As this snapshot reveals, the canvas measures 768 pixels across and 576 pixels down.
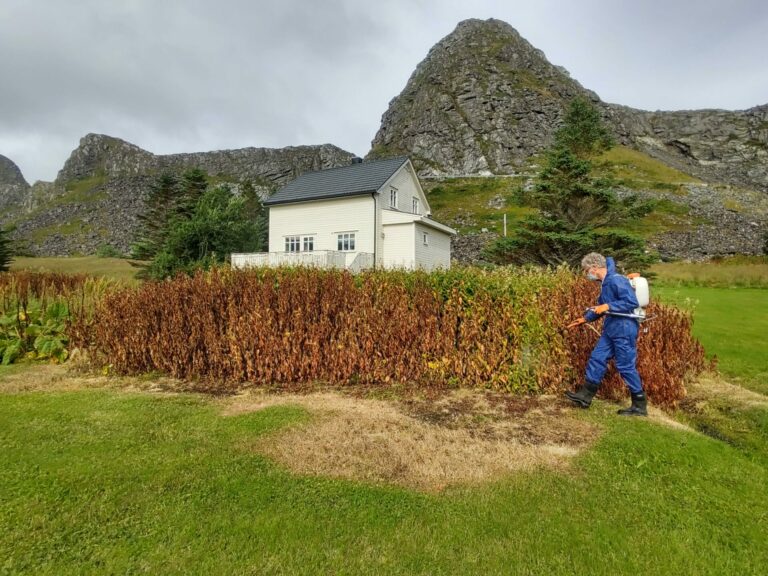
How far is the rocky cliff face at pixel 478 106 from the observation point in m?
84.9

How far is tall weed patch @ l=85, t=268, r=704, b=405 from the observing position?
6.35m

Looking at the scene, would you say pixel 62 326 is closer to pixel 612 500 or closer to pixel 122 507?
pixel 122 507

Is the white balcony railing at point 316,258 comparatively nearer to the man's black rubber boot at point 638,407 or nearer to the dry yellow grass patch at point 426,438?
the dry yellow grass patch at point 426,438

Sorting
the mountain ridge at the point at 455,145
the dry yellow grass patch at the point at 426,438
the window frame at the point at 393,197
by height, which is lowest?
the dry yellow grass patch at the point at 426,438

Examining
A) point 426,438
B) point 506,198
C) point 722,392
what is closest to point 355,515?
point 426,438

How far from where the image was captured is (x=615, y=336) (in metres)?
5.30

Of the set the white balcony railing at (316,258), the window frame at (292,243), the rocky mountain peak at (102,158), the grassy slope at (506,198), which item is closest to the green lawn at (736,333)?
the white balcony railing at (316,258)

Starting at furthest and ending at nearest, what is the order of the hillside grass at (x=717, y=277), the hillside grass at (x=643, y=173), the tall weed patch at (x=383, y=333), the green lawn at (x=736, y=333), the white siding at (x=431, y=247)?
the hillside grass at (x=643, y=173) < the white siding at (x=431, y=247) < the hillside grass at (x=717, y=277) < the green lawn at (x=736, y=333) < the tall weed patch at (x=383, y=333)

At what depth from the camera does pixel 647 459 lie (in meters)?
4.04

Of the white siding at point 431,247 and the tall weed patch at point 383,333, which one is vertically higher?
the white siding at point 431,247

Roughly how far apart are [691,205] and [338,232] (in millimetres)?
47955

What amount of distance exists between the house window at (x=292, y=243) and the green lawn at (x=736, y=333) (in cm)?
2379

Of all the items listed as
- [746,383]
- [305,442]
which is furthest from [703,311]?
[305,442]

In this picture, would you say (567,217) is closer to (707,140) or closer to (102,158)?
(707,140)
